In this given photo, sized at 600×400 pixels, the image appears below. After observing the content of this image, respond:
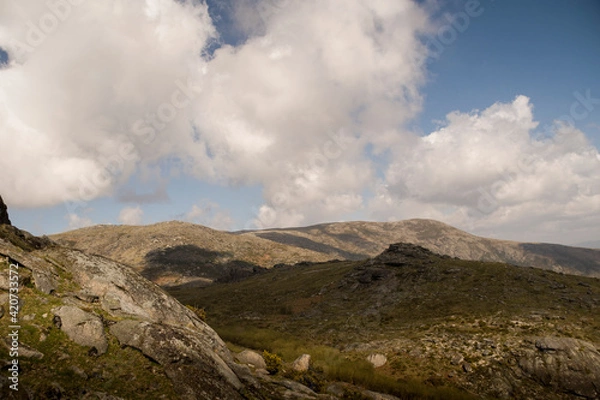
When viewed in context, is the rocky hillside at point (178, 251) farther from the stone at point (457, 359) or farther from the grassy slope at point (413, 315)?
the stone at point (457, 359)

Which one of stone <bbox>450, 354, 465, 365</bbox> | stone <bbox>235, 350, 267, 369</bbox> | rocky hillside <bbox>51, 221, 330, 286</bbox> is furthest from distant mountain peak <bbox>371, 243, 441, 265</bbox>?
rocky hillside <bbox>51, 221, 330, 286</bbox>

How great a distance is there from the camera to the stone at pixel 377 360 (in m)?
34.2

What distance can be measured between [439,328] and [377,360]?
12.1 meters

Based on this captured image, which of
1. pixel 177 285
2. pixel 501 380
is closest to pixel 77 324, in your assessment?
pixel 501 380

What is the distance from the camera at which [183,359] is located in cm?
1355

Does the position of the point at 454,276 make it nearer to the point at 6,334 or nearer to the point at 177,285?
the point at 6,334

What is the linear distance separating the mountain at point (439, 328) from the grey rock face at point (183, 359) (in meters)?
18.2

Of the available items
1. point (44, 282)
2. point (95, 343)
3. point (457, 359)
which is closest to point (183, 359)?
point (95, 343)

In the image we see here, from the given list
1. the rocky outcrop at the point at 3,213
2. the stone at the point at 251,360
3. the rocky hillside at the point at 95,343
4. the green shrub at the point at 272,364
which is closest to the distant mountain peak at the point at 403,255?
the green shrub at the point at 272,364

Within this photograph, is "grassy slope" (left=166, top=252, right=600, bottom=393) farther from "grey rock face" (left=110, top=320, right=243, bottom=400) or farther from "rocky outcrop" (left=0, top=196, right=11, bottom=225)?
"rocky outcrop" (left=0, top=196, right=11, bottom=225)

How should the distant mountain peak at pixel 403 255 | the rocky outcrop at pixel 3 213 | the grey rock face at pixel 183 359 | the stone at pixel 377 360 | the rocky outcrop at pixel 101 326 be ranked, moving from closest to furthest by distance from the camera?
the rocky outcrop at pixel 101 326 < the grey rock face at pixel 183 359 < the rocky outcrop at pixel 3 213 < the stone at pixel 377 360 < the distant mountain peak at pixel 403 255

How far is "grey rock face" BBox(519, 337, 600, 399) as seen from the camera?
89.0 ft

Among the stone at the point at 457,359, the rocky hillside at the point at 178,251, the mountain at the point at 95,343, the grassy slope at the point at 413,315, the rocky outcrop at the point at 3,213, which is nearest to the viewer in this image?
the mountain at the point at 95,343

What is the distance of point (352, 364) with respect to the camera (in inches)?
1291
